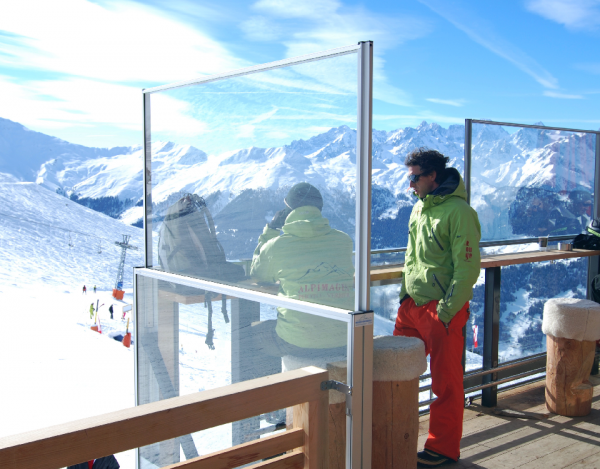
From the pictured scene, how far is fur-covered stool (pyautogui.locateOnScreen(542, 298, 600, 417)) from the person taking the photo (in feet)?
10.1

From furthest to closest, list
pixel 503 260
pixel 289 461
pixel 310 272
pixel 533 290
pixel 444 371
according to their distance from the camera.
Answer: pixel 533 290 → pixel 503 260 → pixel 444 371 → pixel 310 272 → pixel 289 461

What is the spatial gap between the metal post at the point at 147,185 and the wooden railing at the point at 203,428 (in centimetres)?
156

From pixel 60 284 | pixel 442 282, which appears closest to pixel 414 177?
pixel 442 282

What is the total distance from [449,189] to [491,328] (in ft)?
4.36

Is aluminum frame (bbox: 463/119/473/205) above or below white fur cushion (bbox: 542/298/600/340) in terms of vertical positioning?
above

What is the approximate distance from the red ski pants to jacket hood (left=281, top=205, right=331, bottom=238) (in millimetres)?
797

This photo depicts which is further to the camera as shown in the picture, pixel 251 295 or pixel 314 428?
pixel 251 295

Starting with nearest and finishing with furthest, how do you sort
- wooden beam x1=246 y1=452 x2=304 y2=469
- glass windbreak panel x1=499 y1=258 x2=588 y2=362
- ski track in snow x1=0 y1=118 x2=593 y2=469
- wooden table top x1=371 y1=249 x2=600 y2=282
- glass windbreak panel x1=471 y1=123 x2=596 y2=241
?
wooden beam x1=246 y1=452 x2=304 y2=469
wooden table top x1=371 y1=249 x2=600 y2=282
glass windbreak panel x1=471 y1=123 x2=596 y2=241
glass windbreak panel x1=499 y1=258 x2=588 y2=362
ski track in snow x1=0 y1=118 x2=593 y2=469

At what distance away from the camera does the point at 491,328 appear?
3307 mm

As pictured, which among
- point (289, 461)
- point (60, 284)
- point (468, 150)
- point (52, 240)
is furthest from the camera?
point (52, 240)

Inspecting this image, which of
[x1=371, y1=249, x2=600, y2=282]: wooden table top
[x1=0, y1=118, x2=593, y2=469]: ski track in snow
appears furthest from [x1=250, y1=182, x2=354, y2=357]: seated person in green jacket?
[x1=0, y1=118, x2=593, y2=469]: ski track in snow

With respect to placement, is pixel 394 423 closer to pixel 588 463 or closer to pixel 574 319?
pixel 588 463

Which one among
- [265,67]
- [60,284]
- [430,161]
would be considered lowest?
[60,284]

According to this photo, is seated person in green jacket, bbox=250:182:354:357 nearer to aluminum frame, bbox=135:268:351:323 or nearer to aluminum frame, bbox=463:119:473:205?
aluminum frame, bbox=135:268:351:323
